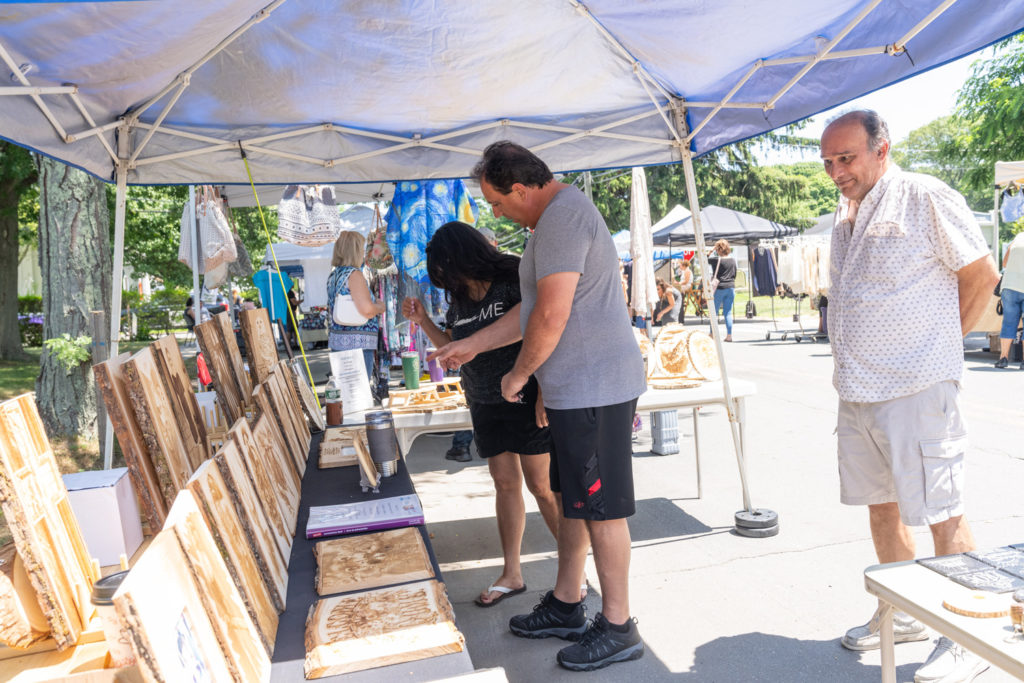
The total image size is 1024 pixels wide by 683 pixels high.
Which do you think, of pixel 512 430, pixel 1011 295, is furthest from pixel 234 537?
→ pixel 1011 295

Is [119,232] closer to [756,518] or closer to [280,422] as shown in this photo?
[280,422]

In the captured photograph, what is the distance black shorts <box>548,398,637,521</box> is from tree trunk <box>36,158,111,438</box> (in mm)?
5611

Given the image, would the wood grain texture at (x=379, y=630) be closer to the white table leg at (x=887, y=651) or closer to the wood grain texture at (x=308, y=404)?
the white table leg at (x=887, y=651)

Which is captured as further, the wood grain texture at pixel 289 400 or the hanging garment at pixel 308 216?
the hanging garment at pixel 308 216

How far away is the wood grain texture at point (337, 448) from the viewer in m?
3.07

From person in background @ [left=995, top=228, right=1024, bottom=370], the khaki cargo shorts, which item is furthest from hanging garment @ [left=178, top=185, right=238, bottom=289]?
person in background @ [left=995, top=228, right=1024, bottom=370]

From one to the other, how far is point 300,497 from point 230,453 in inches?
32.8

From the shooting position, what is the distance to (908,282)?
233 centimetres

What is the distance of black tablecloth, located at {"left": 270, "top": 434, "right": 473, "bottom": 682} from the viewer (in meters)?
1.43

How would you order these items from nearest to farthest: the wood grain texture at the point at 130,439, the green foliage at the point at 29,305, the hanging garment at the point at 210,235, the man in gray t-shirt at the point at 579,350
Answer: the wood grain texture at the point at 130,439 < the man in gray t-shirt at the point at 579,350 < the hanging garment at the point at 210,235 < the green foliage at the point at 29,305

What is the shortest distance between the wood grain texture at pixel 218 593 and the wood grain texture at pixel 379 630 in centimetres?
12

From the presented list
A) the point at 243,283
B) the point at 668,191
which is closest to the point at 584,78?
the point at 243,283

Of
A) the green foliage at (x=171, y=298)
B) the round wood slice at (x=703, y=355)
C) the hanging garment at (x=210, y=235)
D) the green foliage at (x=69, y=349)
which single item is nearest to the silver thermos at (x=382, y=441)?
the round wood slice at (x=703, y=355)

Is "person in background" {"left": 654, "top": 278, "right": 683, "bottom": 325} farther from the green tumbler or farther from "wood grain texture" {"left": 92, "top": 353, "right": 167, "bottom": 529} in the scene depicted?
"wood grain texture" {"left": 92, "top": 353, "right": 167, "bottom": 529}
